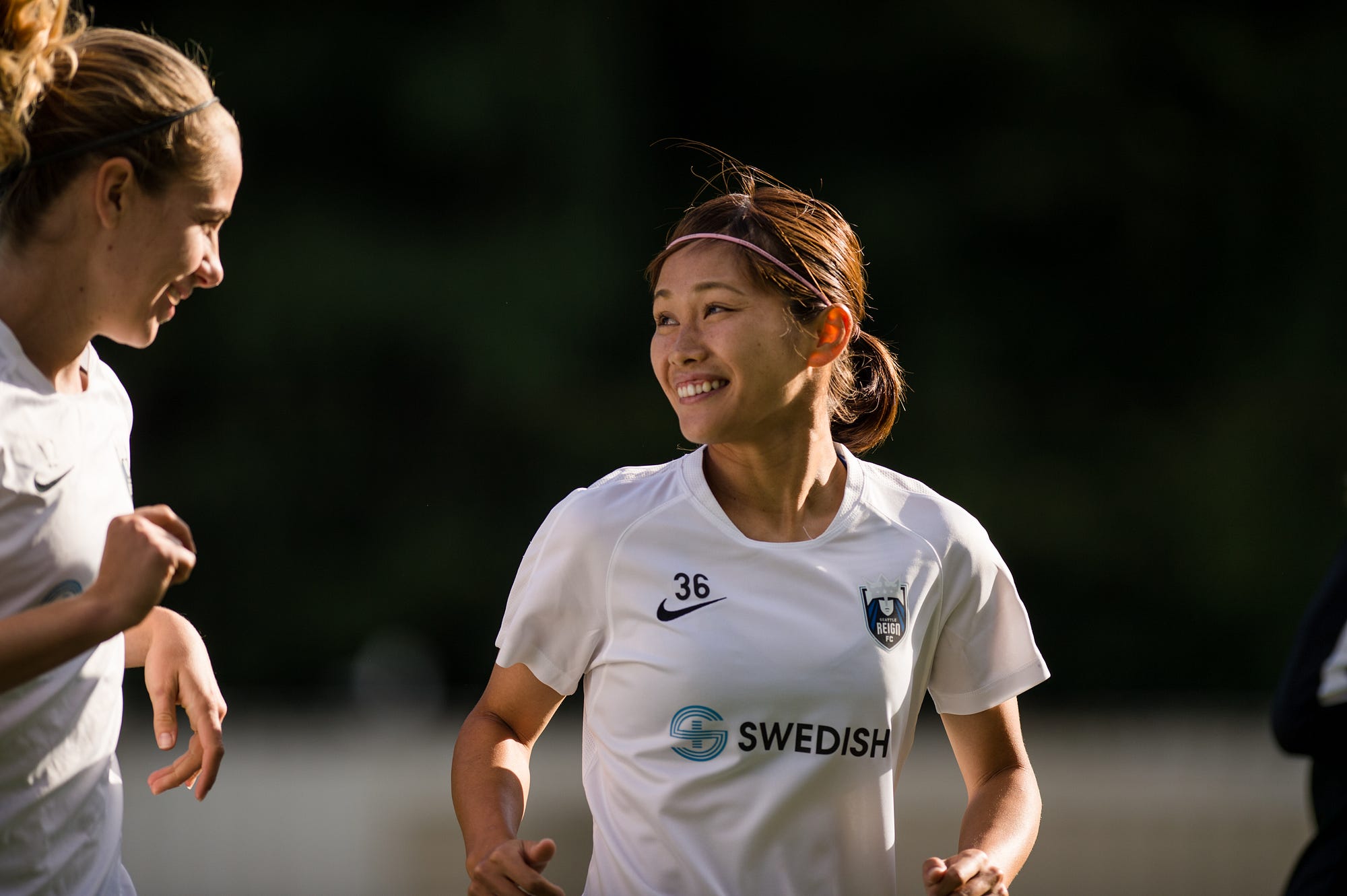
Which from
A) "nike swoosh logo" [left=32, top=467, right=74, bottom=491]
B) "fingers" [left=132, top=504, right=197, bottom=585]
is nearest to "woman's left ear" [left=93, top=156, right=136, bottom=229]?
"nike swoosh logo" [left=32, top=467, right=74, bottom=491]

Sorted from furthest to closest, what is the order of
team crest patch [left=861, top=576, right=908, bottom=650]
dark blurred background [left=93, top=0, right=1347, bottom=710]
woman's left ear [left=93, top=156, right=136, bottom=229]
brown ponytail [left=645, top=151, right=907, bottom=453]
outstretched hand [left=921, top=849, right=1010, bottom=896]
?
dark blurred background [left=93, top=0, right=1347, bottom=710] < brown ponytail [left=645, top=151, right=907, bottom=453] < team crest patch [left=861, top=576, right=908, bottom=650] < outstretched hand [left=921, top=849, right=1010, bottom=896] < woman's left ear [left=93, top=156, right=136, bottom=229]

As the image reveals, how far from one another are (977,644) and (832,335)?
603mm

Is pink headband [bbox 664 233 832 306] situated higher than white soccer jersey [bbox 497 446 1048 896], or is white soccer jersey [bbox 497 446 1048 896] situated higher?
pink headband [bbox 664 233 832 306]

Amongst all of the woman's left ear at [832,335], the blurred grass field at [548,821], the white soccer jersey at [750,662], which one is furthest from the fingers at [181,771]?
the blurred grass field at [548,821]

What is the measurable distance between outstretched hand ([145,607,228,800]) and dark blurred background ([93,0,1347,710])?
7.51 meters

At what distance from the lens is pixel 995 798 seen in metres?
2.59

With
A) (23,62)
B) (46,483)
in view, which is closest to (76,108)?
(23,62)

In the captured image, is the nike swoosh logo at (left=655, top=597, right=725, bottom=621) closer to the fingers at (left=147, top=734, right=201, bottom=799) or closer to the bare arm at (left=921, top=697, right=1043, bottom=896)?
the bare arm at (left=921, top=697, right=1043, bottom=896)

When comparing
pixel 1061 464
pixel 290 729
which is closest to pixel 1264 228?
pixel 1061 464

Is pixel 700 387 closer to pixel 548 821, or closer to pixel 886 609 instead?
pixel 886 609

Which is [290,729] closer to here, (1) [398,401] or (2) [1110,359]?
(1) [398,401]

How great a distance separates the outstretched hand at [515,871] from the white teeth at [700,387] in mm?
805

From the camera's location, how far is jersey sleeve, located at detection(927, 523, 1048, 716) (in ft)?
8.55

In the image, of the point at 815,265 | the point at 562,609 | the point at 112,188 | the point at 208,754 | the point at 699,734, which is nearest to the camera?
the point at 112,188
